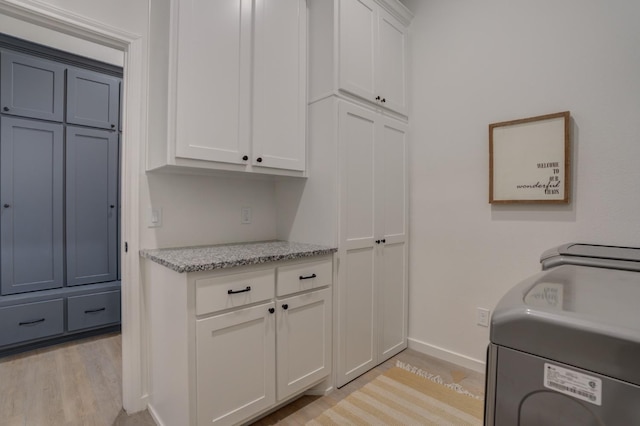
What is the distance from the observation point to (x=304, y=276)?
1779mm

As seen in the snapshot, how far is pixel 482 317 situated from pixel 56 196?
353 cm

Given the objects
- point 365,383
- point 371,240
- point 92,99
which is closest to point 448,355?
point 365,383

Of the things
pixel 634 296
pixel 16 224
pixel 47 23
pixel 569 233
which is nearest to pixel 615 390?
pixel 634 296

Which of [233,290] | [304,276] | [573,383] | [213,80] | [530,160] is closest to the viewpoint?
[573,383]

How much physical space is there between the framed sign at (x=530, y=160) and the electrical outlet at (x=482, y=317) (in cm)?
75

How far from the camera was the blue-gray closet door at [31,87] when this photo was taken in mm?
2498

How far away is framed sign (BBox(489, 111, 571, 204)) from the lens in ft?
5.95

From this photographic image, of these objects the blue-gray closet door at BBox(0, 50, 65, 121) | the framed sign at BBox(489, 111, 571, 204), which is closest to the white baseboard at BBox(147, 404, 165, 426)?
the framed sign at BBox(489, 111, 571, 204)

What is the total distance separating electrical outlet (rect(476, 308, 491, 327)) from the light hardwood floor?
34 cm

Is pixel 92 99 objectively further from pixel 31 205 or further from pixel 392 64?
pixel 392 64

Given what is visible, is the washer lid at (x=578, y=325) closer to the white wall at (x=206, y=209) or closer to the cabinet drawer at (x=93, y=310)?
the white wall at (x=206, y=209)

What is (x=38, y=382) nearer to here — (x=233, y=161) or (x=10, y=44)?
(x=233, y=161)

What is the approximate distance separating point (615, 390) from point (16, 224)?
3.58 metres

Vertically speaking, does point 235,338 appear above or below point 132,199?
below
